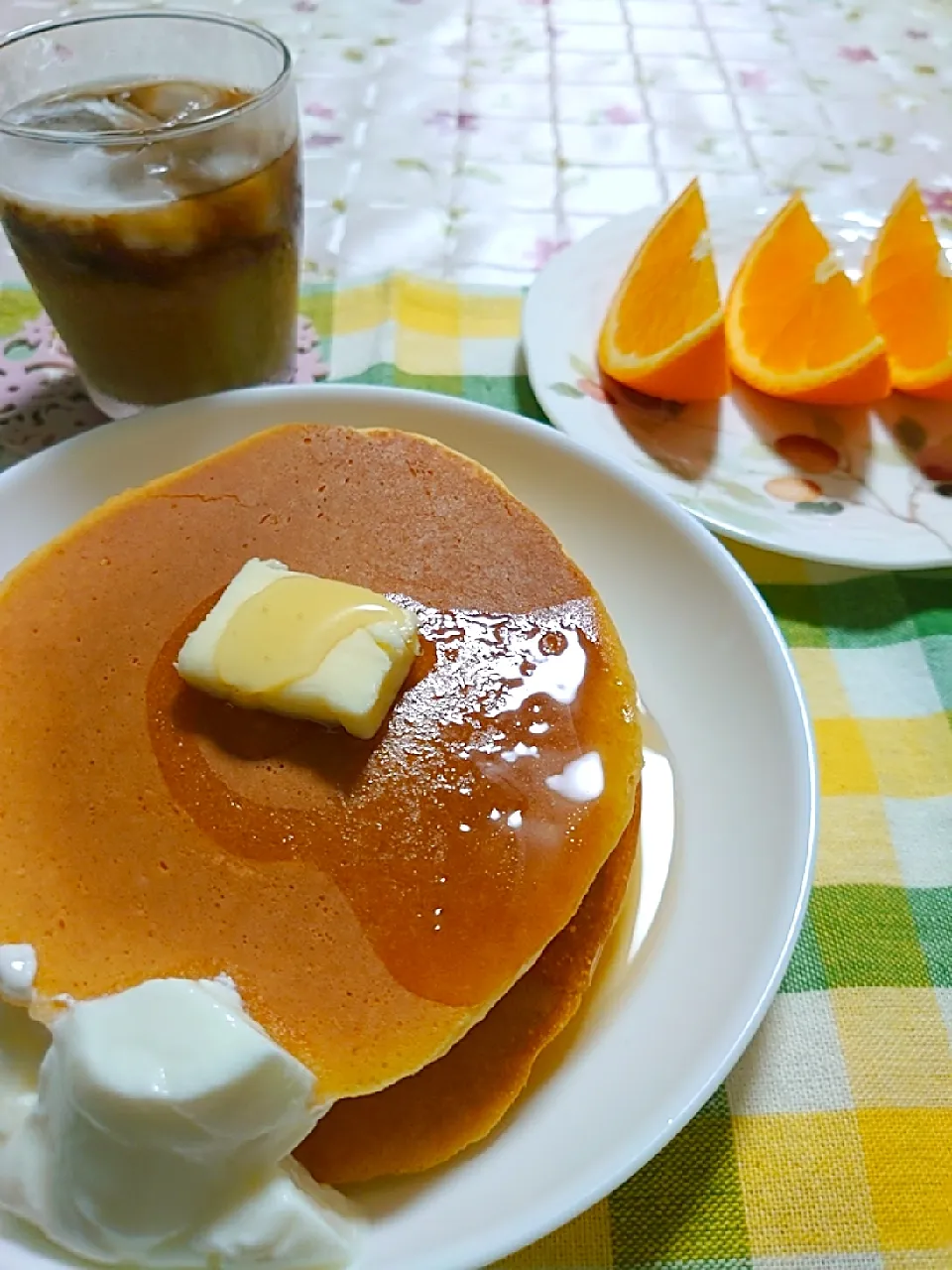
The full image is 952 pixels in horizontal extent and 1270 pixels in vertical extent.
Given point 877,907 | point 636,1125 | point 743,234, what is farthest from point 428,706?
point 743,234

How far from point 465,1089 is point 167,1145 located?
0.93 ft

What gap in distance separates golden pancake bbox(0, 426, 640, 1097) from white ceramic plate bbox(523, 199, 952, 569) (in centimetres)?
45

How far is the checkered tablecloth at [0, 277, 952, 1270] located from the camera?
0.96 meters

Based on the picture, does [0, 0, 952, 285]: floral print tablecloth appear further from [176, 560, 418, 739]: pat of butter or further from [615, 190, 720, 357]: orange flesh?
[176, 560, 418, 739]: pat of butter

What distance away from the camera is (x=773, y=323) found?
1.86 metres

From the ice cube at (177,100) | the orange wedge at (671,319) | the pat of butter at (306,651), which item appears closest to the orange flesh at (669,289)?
the orange wedge at (671,319)

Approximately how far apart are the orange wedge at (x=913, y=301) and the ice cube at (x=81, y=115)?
1299 mm

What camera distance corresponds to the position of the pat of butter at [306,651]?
1034 millimetres

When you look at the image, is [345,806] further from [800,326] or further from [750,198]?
[750,198]

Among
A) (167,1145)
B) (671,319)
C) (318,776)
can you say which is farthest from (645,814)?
(671,319)

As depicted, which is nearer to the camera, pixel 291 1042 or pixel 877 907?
pixel 291 1042

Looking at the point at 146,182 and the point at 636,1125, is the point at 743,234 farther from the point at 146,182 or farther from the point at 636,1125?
the point at 636,1125

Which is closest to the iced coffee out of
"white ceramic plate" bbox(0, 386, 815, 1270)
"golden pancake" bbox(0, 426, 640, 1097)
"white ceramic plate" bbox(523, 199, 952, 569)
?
"white ceramic plate" bbox(0, 386, 815, 1270)

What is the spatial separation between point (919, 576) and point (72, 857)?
1.27m
